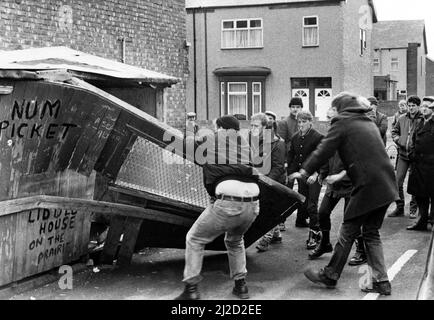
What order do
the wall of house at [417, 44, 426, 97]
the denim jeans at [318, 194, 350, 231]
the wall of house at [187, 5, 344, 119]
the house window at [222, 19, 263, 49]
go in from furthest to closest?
the wall of house at [417, 44, 426, 97] < the house window at [222, 19, 263, 49] < the wall of house at [187, 5, 344, 119] < the denim jeans at [318, 194, 350, 231]

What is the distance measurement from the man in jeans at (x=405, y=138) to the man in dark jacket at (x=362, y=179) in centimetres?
393

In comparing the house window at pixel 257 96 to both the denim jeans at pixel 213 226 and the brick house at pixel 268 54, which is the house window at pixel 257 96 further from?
the denim jeans at pixel 213 226

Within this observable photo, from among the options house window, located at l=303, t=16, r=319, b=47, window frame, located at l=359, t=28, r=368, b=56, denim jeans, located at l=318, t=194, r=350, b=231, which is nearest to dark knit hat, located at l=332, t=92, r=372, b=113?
denim jeans, located at l=318, t=194, r=350, b=231

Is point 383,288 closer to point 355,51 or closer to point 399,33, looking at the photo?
point 355,51

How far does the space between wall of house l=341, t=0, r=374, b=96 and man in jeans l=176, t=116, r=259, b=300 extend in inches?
1040

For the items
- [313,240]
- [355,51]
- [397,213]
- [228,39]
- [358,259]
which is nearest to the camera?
[358,259]

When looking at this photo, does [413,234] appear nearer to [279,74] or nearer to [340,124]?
[340,124]

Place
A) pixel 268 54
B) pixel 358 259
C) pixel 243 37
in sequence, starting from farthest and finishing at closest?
pixel 243 37 < pixel 268 54 < pixel 358 259

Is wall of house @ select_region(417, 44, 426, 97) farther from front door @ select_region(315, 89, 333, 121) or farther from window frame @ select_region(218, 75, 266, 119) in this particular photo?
window frame @ select_region(218, 75, 266, 119)

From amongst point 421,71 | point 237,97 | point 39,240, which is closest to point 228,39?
point 237,97

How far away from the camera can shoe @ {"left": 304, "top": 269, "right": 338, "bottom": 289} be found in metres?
6.84

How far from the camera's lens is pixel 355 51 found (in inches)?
1353

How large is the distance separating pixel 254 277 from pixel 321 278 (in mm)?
877
